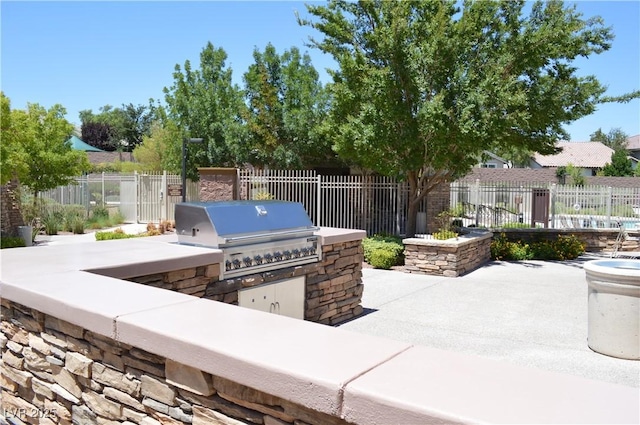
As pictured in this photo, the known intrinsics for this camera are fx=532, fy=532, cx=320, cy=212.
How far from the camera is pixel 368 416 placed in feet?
6.74

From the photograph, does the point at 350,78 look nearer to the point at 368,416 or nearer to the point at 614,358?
the point at 614,358

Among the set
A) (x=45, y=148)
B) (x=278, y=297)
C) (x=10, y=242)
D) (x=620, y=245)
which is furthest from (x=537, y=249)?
(x=45, y=148)

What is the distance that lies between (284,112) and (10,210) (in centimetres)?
976

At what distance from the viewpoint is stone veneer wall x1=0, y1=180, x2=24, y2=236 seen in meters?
16.5

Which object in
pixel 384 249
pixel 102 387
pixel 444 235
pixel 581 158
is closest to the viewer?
pixel 102 387

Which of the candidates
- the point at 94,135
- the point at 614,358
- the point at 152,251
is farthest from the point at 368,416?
the point at 94,135

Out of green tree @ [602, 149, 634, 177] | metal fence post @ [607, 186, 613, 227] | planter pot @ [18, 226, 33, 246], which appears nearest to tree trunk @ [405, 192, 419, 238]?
metal fence post @ [607, 186, 613, 227]

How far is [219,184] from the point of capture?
18.5 metres

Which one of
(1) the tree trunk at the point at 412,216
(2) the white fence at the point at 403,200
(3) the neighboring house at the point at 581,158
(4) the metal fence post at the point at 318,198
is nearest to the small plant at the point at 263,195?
(2) the white fence at the point at 403,200

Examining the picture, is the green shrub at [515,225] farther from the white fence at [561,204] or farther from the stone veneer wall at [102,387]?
the stone veneer wall at [102,387]

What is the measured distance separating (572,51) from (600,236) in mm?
6505

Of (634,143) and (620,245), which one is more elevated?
(634,143)

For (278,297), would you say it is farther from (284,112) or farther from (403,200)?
(284,112)

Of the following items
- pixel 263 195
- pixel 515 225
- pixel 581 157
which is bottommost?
pixel 515 225
